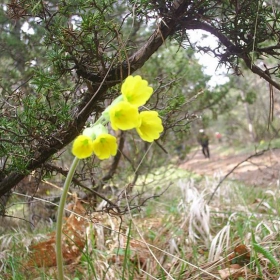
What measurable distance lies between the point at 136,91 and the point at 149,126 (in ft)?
0.31

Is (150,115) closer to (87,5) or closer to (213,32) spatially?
(87,5)

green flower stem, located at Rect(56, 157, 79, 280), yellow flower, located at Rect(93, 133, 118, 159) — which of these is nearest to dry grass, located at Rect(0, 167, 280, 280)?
green flower stem, located at Rect(56, 157, 79, 280)

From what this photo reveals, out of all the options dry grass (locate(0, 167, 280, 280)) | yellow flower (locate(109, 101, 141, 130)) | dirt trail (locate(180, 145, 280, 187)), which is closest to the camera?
yellow flower (locate(109, 101, 141, 130))

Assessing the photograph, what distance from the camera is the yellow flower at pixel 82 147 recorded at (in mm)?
754

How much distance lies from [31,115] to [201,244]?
1374mm

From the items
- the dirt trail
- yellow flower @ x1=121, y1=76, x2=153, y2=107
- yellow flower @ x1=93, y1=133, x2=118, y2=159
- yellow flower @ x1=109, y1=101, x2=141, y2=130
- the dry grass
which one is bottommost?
the dry grass

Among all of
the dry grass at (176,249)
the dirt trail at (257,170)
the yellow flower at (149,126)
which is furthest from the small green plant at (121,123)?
the dirt trail at (257,170)

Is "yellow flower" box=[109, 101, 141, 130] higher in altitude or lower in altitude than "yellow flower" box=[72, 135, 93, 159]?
higher

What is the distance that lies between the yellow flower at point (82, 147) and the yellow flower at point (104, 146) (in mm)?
15

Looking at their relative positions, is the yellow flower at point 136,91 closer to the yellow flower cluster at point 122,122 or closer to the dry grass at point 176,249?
the yellow flower cluster at point 122,122

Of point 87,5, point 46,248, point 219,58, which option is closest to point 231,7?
point 219,58

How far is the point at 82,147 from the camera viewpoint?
78cm

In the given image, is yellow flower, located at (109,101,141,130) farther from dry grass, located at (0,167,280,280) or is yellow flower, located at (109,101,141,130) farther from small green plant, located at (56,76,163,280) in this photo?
dry grass, located at (0,167,280,280)

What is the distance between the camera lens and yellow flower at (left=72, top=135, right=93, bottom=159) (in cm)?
75
